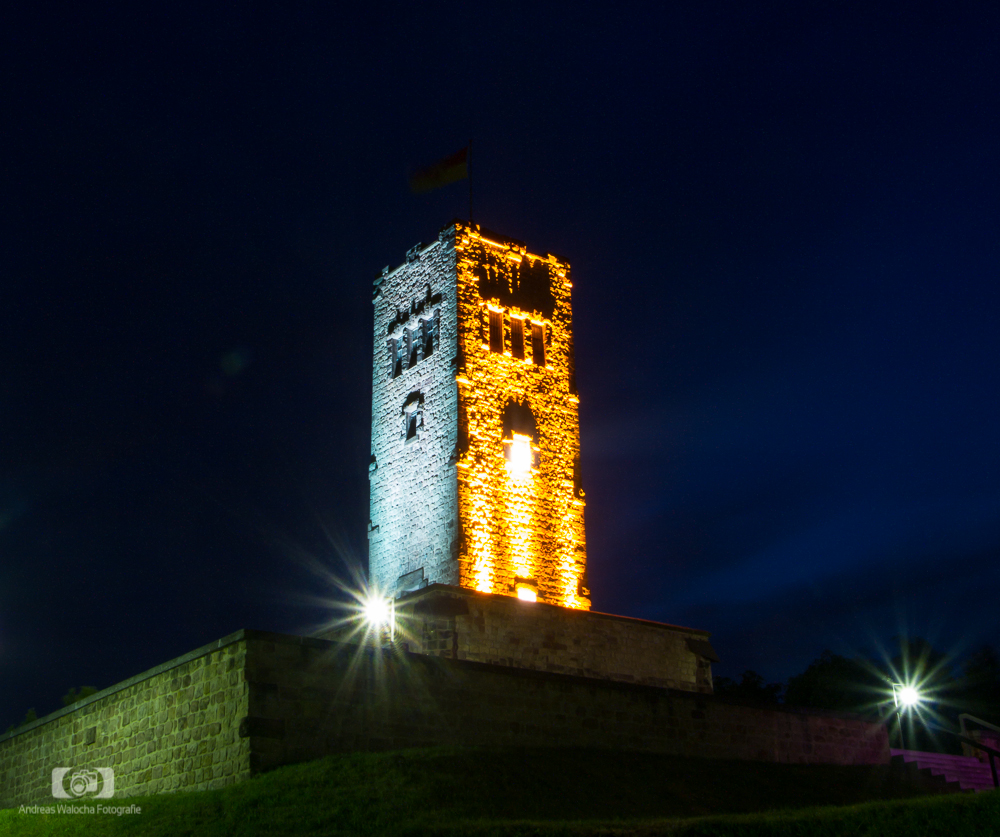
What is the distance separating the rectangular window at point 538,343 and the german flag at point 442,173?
557 centimetres

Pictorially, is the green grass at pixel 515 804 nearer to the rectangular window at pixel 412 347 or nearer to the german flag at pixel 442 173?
the rectangular window at pixel 412 347

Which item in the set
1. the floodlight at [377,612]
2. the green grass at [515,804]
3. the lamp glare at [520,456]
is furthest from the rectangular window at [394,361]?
the green grass at [515,804]

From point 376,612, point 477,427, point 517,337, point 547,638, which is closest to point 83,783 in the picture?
point 376,612

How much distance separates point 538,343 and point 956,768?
17.7m

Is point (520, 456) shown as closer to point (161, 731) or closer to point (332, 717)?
point (332, 717)

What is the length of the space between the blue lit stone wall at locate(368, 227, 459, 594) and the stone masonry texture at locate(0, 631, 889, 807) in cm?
945

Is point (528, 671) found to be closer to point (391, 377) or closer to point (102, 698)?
point (102, 698)

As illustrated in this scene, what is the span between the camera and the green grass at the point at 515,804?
1223cm

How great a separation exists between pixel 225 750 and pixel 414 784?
3.74 metres

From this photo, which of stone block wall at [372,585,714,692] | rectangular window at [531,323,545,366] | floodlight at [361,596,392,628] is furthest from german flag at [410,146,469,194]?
stone block wall at [372,585,714,692]

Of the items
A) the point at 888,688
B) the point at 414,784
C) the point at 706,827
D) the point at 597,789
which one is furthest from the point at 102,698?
the point at 888,688

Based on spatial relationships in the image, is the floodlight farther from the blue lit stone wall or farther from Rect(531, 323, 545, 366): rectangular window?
Rect(531, 323, 545, 366): rectangular window

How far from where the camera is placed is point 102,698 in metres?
21.0

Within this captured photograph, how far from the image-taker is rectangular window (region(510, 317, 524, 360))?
3384 cm
